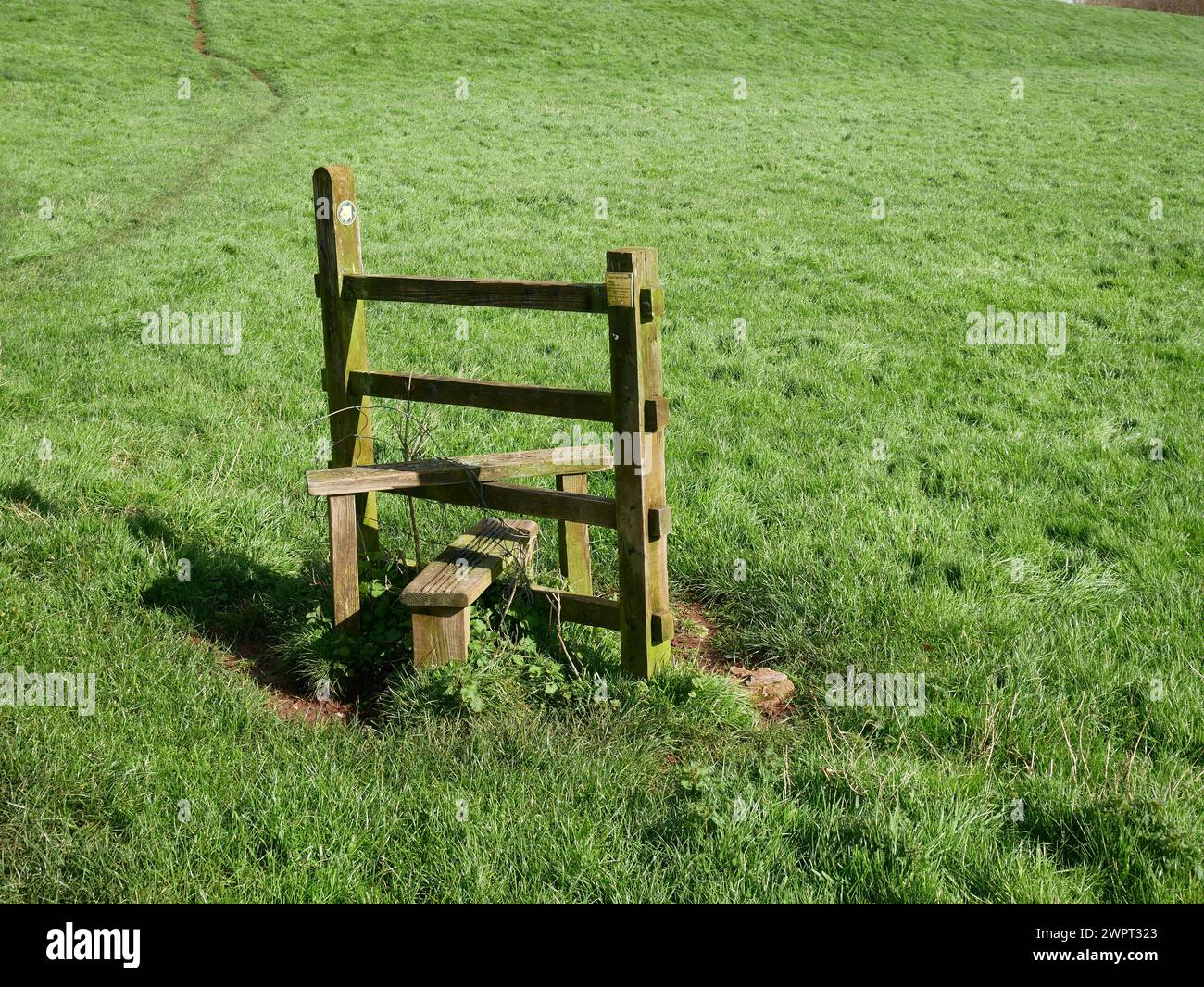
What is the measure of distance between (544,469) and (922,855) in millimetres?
2326

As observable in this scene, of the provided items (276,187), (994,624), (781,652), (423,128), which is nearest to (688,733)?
(781,652)

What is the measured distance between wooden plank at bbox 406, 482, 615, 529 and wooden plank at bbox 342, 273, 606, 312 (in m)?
0.86

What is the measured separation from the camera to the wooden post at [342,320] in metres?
5.02

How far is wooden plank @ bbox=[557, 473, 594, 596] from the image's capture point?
5.28 meters

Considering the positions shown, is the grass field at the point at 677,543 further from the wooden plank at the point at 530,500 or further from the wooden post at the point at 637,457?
the wooden plank at the point at 530,500

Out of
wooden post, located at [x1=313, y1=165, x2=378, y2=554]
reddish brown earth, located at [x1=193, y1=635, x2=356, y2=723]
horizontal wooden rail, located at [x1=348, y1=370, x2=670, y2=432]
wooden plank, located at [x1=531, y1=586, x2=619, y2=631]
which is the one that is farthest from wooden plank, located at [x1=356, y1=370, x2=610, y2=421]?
reddish brown earth, located at [x1=193, y1=635, x2=356, y2=723]

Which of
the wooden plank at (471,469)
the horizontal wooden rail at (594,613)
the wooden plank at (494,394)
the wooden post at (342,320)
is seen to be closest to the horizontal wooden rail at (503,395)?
the wooden plank at (494,394)

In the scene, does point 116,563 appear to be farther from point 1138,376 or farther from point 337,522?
point 1138,376

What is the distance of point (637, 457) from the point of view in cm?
437

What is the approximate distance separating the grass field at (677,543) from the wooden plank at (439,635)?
0.14m

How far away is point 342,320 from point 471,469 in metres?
1.21

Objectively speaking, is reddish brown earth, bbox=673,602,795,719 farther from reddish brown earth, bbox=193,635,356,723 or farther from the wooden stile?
reddish brown earth, bbox=193,635,356,723

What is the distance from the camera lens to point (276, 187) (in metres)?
16.3

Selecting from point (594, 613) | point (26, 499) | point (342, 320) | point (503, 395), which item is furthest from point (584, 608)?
point (26, 499)
